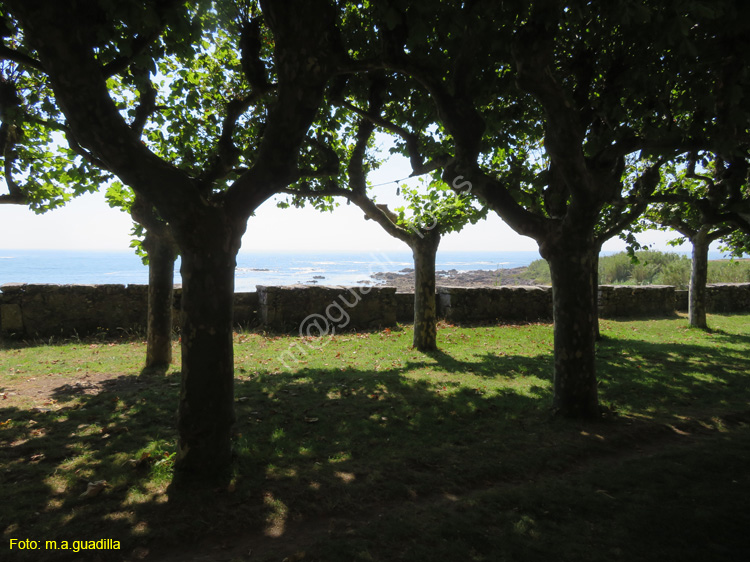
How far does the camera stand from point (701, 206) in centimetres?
784

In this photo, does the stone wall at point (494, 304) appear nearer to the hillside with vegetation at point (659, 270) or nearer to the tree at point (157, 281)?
the hillside with vegetation at point (659, 270)

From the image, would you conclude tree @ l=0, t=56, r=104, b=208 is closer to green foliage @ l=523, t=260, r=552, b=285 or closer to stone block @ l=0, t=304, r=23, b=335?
stone block @ l=0, t=304, r=23, b=335

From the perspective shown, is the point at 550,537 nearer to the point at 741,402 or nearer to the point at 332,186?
the point at 741,402

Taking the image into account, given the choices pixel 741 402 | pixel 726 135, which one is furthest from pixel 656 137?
pixel 741 402

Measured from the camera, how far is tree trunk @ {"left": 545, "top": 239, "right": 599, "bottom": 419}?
5.14m

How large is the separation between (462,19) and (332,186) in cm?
480

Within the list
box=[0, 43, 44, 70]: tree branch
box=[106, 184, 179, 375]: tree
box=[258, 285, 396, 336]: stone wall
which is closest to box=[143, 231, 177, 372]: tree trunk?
box=[106, 184, 179, 375]: tree

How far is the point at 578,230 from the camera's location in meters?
5.11

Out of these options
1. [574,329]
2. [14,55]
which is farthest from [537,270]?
[14,55]

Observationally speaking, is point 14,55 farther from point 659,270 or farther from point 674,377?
point 659,270

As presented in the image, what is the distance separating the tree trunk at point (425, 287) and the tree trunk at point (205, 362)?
21.3ft

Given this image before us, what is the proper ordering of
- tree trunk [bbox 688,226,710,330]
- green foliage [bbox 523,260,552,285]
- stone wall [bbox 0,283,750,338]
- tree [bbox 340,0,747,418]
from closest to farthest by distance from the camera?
1. tree [bbox 340,0,747,418]
2. stone wall [bbox 0,283,750,338]
3. tree trunk [bbox 688,226,710,330]
4. green foliage [bbox 523,260,552,285]

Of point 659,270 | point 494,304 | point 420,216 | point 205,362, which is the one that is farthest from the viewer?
point 659,270

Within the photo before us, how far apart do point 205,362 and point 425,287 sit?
22.5 feet
